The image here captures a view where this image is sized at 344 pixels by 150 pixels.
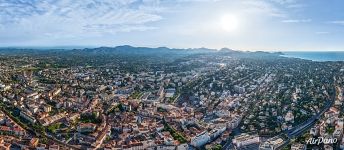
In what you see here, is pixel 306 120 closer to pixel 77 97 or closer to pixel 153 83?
pixel 77 97

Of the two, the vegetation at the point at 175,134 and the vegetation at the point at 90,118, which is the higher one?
the vegetation at the point at 90,118

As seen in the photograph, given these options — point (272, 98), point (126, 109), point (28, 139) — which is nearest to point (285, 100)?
point (272, 98)

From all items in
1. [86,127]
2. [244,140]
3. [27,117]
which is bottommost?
[244,140]

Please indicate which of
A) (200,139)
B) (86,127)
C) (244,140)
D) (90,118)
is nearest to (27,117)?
(90,118)

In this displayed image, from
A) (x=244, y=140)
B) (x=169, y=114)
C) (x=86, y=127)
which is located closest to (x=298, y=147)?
(x=244, y=140)

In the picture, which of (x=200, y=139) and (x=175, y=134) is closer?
(x=200, y=139)

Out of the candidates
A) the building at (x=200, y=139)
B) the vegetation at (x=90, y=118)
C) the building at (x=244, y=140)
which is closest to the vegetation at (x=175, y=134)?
the building at (x=200, y=139)

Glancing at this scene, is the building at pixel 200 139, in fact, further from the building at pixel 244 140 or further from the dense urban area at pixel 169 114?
the building at pixel 244 140

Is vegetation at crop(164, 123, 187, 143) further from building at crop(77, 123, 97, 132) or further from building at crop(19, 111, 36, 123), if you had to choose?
building at crop(19, 111, 36, 123)

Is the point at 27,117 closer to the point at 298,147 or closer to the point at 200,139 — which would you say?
the point at 200,139

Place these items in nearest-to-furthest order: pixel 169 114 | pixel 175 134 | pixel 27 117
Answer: pixel 175 134
pixel 27 117
pixel 169 114

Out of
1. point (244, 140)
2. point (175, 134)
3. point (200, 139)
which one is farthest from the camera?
point (175, 134)

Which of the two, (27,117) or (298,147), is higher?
(27,117)
